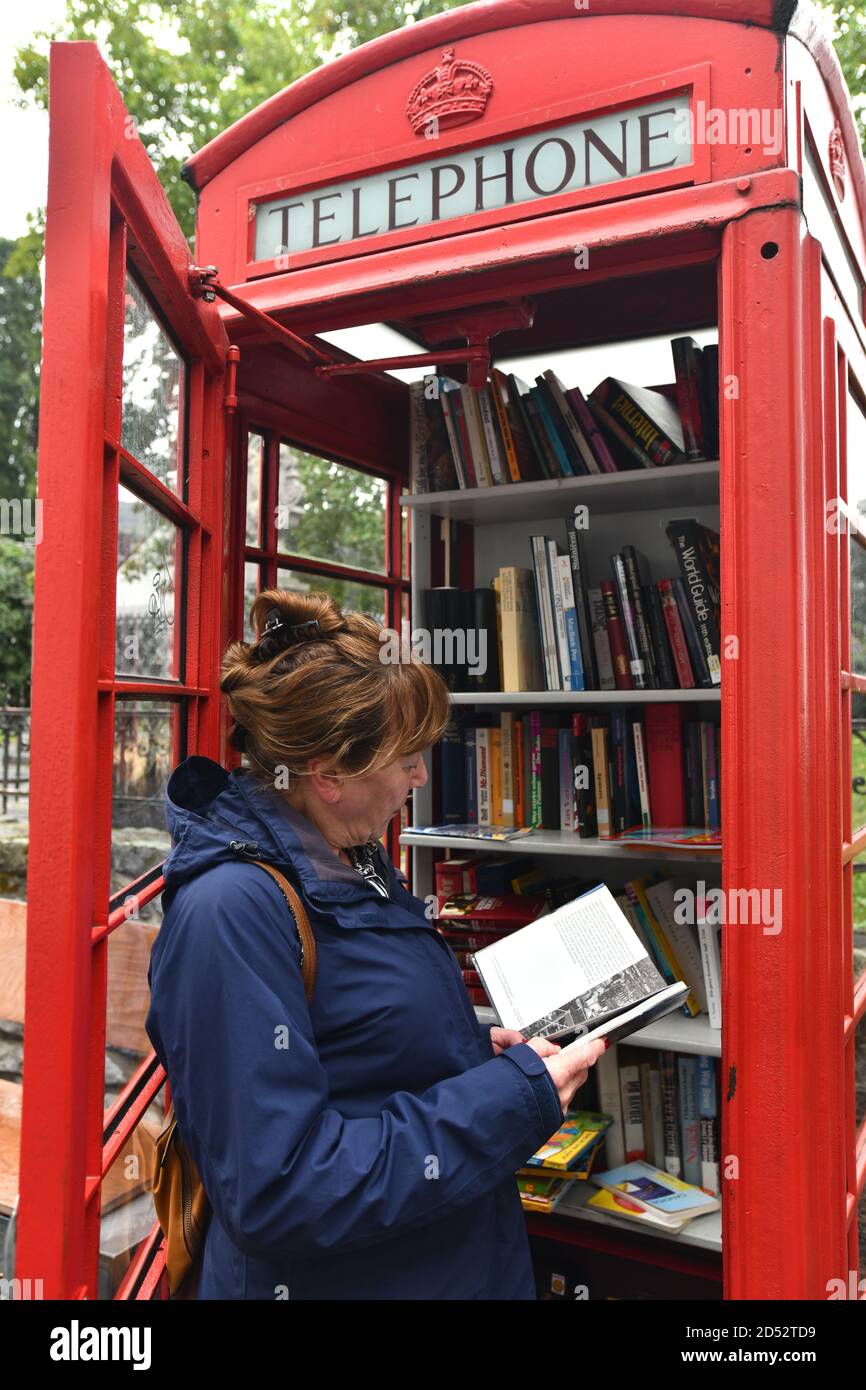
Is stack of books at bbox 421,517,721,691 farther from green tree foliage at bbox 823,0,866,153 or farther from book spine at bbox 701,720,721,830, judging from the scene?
green tree foliage at bbox 823,0,866,153

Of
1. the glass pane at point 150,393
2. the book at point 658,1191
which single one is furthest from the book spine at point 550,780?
the glass pane at point 150,393

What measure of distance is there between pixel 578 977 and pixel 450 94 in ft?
5.73

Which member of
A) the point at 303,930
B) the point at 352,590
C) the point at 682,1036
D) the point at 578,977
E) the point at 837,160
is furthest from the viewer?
the point at 352,590

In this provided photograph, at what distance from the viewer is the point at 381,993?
136 cm

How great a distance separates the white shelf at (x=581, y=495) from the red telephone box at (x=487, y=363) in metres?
0.45

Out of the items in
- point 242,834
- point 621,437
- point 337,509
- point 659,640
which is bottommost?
Answer: point 242,834

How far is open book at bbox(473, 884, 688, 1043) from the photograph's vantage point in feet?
5.49

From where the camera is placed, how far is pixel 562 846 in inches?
97.0

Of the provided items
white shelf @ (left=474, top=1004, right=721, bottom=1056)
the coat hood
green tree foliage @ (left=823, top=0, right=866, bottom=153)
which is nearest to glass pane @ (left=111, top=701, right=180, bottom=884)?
the coat hood

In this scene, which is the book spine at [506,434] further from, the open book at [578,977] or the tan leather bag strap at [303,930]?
the tan leather bag strap at [303,930]

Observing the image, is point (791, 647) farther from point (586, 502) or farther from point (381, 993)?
point (586, 502)

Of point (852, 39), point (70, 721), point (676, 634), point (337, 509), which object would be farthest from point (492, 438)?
point (852, 39)

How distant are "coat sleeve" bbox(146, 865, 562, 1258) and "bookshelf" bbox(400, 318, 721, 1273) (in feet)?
3.57

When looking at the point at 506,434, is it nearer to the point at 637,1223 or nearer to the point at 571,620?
the point at 571,620
